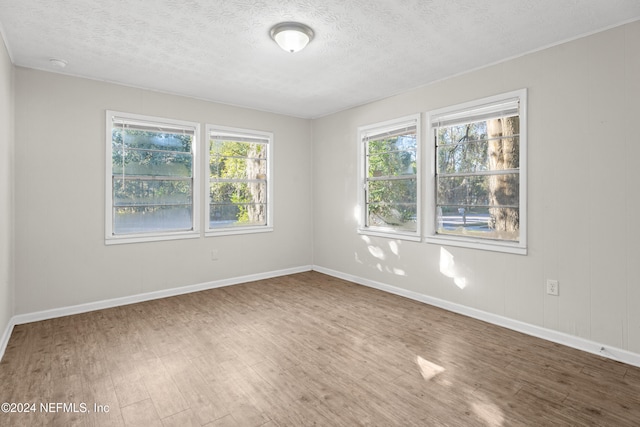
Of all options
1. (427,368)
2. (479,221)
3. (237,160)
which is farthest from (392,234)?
(237,160)

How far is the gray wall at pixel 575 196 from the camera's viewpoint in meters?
2.60

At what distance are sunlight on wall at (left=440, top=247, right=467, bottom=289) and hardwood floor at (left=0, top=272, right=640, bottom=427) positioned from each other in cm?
37

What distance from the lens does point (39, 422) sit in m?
1.90

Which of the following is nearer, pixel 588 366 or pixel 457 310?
pixel 588 366

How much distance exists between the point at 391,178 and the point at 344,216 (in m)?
1.04

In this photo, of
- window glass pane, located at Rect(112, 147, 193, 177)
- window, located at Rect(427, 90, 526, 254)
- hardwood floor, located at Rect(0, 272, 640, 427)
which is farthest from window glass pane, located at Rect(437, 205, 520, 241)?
window glass pane, located at Rect(112, 147, 193, 177)

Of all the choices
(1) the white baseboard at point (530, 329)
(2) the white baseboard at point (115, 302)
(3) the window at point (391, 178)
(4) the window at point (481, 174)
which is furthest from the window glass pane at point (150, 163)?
(4) the window at point (481, 174)

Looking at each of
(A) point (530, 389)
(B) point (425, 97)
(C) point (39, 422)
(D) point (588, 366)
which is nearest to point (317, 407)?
(A) point (530, 389)

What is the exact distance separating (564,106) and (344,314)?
2884 millimetres

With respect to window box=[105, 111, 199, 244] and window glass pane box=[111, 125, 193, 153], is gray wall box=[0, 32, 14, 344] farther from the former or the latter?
window glass pane box=[111, 125, 193, 153]

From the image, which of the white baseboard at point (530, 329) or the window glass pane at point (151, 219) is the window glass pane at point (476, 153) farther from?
the window glass pane at point (151, 219)

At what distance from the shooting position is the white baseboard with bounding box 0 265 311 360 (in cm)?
337

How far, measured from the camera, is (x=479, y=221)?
3.60m

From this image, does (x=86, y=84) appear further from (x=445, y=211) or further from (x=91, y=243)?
(x=445, y=211)
